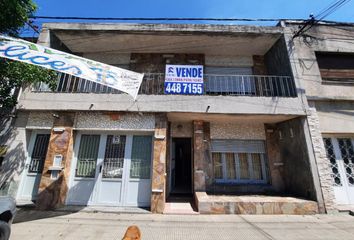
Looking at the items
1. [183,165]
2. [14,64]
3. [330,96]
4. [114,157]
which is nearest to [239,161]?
[183,165]

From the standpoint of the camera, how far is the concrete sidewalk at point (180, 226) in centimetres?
389

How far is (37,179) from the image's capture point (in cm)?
591

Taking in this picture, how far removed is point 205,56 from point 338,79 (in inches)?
205

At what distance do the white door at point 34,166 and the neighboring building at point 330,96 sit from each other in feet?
29.6

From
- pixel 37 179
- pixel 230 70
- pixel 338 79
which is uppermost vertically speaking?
pixel 230 70

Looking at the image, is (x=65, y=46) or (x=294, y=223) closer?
(x=294, y=223)

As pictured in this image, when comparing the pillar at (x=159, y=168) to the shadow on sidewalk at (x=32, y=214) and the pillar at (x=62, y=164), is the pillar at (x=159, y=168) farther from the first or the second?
the pillar at (x=62, y=164)

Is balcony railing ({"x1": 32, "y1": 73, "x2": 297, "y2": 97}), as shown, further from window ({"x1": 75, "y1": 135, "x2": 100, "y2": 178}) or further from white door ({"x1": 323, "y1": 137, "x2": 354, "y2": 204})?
white door ({"x1": 323, "y1": 137, "x2": 354, "y2": 204})

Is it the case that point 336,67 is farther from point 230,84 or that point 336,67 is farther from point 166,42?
point 166,42

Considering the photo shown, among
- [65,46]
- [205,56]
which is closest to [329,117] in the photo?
[205,56]

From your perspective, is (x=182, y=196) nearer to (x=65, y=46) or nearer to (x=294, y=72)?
(x=294, y=72)

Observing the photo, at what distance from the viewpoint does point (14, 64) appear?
16.0 feet

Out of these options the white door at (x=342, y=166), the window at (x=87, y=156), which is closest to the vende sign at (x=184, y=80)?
the window at (x=87, y=156)

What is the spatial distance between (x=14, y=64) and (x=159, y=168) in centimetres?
496
